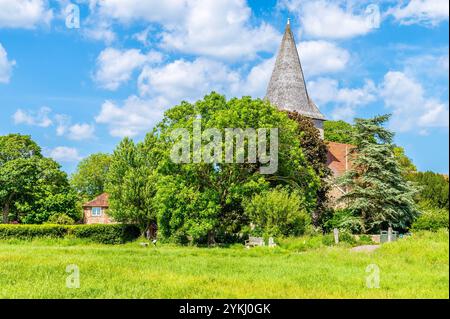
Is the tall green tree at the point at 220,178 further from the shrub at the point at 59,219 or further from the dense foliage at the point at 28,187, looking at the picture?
the dense foliage at the point at 28,187

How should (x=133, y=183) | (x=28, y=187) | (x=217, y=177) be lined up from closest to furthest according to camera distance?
(x=217, y=177) → (x=133, y=183) → (x=28, y=187)

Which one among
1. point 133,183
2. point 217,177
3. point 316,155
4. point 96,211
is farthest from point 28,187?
point 316,155

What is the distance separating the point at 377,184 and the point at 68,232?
24.9 m

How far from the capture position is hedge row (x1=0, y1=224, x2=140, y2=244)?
4031 cm

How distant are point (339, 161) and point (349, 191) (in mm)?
12769

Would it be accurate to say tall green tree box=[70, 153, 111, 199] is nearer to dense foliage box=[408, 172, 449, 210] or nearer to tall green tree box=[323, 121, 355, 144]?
tall green tree box=[323, 121, 355, 144]

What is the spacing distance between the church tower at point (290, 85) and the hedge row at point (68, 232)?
75.2 feet

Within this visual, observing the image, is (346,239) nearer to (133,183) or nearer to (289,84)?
(133,183)

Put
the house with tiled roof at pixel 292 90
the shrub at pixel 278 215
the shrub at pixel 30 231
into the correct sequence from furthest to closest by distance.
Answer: the house with tiled roof at pixel 292 90, the shrub at pixel 30 231, the shrub at pixel 278 215

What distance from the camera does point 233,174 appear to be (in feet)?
119

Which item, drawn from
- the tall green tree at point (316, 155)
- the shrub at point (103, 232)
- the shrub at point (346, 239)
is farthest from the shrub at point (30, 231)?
the shrub at point (346, 239)

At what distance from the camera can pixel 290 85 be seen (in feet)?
187

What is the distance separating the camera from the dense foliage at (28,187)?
50500 millimetres
